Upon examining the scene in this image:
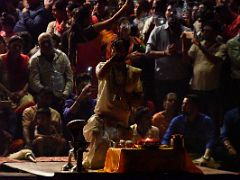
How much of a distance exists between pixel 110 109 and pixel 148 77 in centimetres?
282

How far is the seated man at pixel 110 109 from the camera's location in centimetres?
1411

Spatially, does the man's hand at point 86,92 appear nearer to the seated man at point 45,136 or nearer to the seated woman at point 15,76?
the seated man at point 45,136

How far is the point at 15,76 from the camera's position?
1675 cm

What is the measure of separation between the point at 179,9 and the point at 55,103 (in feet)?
8.67

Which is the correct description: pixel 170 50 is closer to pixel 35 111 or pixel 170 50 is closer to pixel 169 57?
pixel 169 57

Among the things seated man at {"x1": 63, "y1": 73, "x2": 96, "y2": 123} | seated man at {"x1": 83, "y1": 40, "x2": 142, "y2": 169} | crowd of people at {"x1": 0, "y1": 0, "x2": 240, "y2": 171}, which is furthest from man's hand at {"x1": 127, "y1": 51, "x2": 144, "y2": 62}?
seated man at {"x1": 83, "y1": 40, "x2": 142, "y2": 169}

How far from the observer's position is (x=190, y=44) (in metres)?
16.7

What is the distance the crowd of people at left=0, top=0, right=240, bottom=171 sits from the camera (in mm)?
16203

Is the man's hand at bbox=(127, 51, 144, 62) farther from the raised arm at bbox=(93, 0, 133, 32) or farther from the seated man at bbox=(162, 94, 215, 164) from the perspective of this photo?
the seated man at bbox=(162, 94, 215, 164)

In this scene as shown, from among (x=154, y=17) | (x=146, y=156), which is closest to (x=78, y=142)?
(x=146, y=156)

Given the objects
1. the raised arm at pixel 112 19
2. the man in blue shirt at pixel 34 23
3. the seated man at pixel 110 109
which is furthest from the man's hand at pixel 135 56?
the seated man at pixel 110 109

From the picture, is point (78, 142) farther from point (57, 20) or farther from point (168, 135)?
point (57, 20)

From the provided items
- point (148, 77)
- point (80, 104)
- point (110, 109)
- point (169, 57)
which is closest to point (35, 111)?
point (80, 104)

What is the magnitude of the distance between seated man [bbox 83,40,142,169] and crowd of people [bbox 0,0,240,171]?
57.7 inches
